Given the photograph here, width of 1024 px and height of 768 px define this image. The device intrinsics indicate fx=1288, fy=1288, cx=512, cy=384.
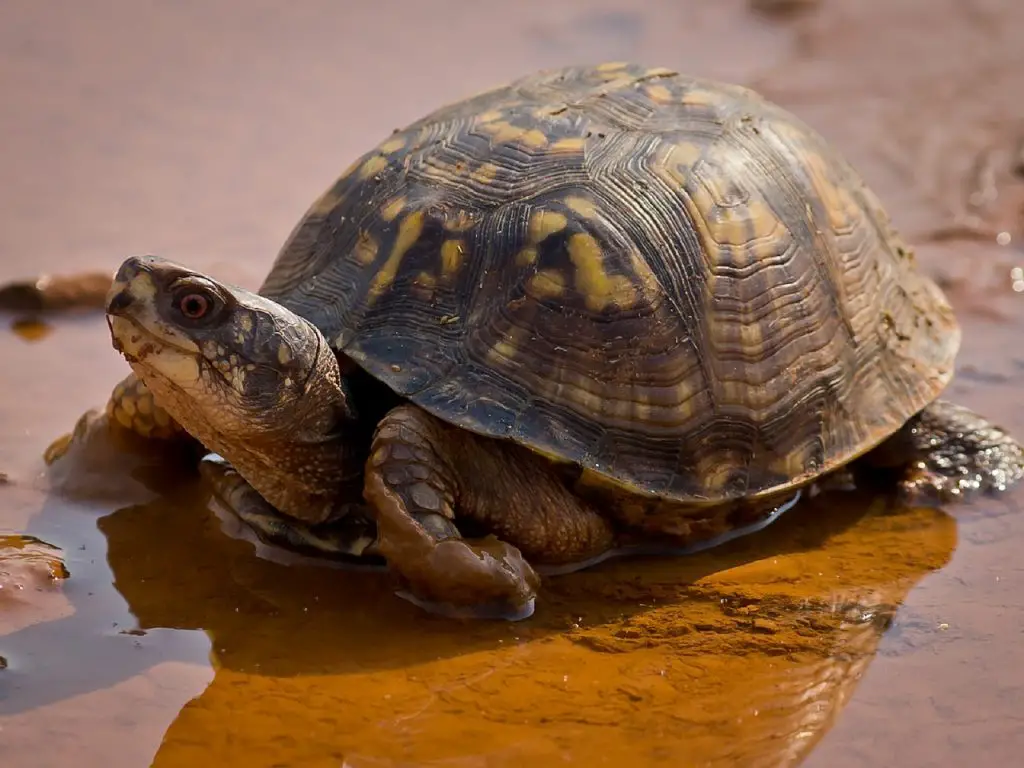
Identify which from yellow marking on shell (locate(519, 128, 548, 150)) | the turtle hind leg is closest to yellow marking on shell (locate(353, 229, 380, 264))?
yellow marking on shell (locate(519, 128, 548, 150))

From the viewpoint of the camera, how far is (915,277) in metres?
5.32

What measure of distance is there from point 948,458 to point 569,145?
1.92m

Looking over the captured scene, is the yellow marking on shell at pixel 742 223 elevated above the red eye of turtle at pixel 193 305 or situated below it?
above

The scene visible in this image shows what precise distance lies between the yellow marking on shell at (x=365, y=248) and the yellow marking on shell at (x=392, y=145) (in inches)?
16.2

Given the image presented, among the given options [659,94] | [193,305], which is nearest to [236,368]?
[193,305]

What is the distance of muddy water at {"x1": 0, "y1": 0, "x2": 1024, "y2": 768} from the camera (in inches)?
131

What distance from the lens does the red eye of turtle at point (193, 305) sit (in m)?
3.69

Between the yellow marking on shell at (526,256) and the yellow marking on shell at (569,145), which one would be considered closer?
the yellow marking on shell at (526,256)

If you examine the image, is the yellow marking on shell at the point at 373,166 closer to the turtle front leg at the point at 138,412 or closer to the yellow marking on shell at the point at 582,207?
the yellow marking on shell at the point at 582,207

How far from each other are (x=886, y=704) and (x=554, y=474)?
3.99 ft

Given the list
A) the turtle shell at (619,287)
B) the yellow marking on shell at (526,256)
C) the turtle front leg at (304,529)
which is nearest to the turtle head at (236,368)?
the turtle front leg at (304,529)

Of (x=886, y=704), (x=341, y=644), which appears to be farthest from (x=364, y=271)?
(x=886, y=704)

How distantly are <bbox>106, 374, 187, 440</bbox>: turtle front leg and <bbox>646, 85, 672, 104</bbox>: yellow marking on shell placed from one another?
207cm

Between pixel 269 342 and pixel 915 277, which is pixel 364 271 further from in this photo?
pixel 915 277
